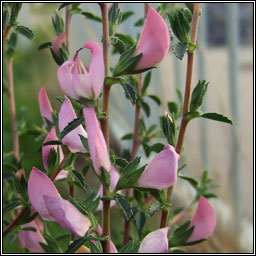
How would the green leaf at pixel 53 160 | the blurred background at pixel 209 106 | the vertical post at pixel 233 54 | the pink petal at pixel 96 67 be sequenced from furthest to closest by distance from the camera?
the vertical post at pixel 233 54 → the blurred background at pixel 209 106 → the green leaf at pixel 53 160 → the pink petal at pixel 96 67

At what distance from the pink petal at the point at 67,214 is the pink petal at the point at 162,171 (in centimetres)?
6

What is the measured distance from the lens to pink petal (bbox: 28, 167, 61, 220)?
1.41 ft

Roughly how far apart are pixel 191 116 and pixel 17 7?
0.24 m

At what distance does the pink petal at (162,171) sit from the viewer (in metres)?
0.42

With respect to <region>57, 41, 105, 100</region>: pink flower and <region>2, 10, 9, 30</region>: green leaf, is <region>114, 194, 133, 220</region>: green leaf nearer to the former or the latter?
<region>57, 41, 105, 100</region>: pink flower

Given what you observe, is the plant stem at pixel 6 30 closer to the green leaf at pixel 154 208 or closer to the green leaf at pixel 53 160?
the green leaf at pixel 53 160

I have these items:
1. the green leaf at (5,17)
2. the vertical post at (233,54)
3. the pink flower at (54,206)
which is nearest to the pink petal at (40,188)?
the pink flower at (54,206)

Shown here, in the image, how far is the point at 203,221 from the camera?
1.67 ft

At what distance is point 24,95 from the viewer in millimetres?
3402

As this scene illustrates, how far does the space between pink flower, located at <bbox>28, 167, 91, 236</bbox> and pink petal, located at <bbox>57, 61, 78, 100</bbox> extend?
7 centimetres

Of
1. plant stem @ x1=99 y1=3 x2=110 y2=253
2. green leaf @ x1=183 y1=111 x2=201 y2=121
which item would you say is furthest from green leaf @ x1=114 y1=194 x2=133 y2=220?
green leaf @ x1=183 y1=111 x2=201 y2=121

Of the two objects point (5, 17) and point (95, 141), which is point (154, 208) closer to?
point (95, 141)

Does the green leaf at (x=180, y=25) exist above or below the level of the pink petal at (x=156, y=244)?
above

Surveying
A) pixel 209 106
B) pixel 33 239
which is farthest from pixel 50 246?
pixel 209 106
